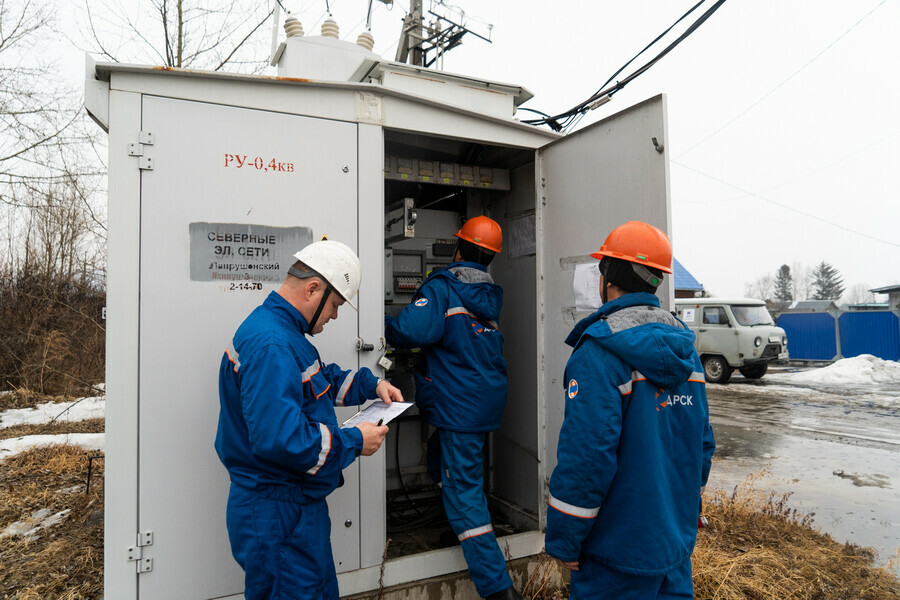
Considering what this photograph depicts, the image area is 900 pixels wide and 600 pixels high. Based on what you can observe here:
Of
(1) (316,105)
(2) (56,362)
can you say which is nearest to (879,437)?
(1) (316,105)

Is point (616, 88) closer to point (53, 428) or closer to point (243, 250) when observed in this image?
point (243, 250)

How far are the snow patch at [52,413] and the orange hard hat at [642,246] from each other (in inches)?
319

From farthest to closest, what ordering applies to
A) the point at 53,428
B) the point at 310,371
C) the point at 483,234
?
the point at 53,428
the point at 483,234
the point at 310,371

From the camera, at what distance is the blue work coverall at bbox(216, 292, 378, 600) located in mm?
1724

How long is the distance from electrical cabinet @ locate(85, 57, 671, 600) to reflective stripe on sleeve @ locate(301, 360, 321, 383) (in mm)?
744

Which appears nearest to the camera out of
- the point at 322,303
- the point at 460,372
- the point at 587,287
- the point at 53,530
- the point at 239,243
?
the point at 322,303

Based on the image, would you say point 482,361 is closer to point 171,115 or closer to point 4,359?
point 171,115

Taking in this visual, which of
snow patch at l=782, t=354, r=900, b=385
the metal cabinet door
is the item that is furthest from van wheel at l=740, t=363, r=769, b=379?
the metal cabinet door

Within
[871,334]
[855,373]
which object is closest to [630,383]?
[855,373]

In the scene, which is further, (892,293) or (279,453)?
(892,293)

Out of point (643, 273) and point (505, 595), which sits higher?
point (643, 273)

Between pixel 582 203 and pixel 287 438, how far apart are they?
7.17 ft

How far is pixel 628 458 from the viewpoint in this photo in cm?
179

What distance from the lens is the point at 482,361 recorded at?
3.21 meters
